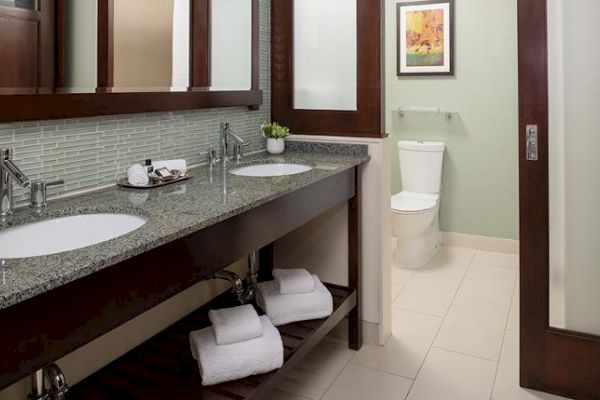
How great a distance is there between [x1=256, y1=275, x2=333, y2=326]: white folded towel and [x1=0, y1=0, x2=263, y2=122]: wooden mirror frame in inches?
31.5

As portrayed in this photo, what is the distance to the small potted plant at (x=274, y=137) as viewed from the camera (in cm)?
241

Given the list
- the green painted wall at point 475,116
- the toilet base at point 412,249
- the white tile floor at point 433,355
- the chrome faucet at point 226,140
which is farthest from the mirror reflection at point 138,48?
the green painted wall at point 475,116

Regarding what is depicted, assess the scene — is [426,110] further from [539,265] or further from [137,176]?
[137,176]

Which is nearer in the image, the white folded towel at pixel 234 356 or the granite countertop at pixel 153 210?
the granite countertop at pixel 153 210

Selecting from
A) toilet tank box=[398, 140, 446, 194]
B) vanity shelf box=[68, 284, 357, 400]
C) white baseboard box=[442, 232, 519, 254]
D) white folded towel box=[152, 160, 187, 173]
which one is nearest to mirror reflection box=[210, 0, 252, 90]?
white folded towel box=[152, 160, 187, 173]

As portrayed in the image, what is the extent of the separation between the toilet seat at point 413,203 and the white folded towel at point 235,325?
1.93 meters

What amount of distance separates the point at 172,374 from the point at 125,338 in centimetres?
29

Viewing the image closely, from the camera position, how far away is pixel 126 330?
1.75 metres

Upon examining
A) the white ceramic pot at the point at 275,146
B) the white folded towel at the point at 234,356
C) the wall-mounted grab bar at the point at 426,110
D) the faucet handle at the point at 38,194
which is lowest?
the white folded towel at the point at 234,356

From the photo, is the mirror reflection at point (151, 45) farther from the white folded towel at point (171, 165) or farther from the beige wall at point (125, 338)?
the beige wall at point (125, 338)

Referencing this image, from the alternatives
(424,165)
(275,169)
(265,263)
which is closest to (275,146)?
(275,169)

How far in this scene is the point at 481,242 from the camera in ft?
12.5

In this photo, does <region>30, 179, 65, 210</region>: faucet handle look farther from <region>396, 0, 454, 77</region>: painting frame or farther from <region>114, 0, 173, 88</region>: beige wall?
<region>396, 0, 454, 77</region>: painting frame

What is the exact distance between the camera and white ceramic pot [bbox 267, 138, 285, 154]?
241 centimetres
